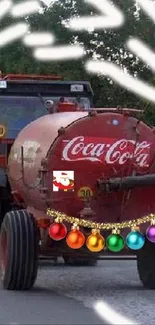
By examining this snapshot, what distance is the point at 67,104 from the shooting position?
1293 centimetres

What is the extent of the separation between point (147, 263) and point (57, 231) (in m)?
1.62

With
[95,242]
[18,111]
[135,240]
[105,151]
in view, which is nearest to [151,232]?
[135,240]

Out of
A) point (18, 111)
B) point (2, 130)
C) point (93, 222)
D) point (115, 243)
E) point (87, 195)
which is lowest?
point (115, 243)

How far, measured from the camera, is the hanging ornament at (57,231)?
10.8 meters

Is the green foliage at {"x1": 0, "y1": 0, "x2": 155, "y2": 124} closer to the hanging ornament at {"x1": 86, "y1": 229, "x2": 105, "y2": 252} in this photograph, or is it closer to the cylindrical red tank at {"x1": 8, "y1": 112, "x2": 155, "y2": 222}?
the cylindrical red tank at {"x1": 8, "y1": 112, "x2": 155, "y2": 222}

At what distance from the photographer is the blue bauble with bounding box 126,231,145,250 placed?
10828 mm

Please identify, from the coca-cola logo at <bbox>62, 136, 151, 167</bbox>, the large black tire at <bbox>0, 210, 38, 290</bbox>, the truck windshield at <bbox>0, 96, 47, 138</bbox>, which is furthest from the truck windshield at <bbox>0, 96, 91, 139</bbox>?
the coca-cola logo at <bbox>62, 136, 151, 167</bbox>

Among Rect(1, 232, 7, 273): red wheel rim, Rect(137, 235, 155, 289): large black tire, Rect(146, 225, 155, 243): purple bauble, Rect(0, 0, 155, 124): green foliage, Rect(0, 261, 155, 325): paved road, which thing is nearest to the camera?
Rect(0, 261, 155, 325): paved road

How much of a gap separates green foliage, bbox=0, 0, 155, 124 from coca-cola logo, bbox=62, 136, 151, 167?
593cm

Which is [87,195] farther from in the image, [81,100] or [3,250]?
[81,100]

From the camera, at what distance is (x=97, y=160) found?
11.0 meters

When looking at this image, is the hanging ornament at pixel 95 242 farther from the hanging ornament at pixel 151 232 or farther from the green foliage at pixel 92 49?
the green foliage at pixel 92 49

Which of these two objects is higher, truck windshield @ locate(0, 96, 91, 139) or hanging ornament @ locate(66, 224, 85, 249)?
truck windshield @ locate(0, 96, 91, 139)

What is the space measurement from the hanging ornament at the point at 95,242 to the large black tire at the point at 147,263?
101 cm
